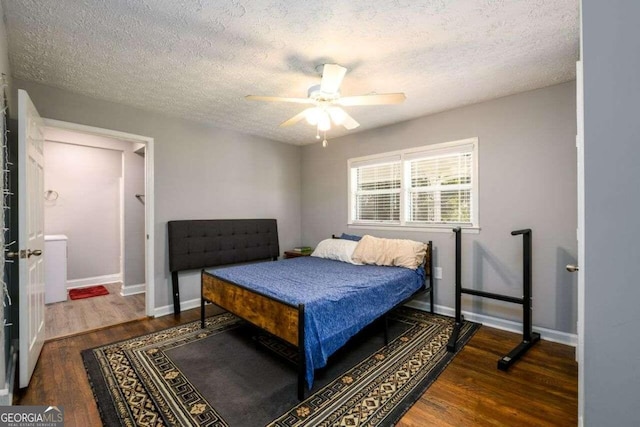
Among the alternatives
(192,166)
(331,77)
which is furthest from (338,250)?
(331,77)

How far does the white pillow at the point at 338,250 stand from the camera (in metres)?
3.70

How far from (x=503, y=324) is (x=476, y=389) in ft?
4.31

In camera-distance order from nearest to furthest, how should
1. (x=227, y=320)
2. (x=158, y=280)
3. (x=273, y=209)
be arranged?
1. (x=227, y=320)
2. (x=158, y=280)
3. (x=273, y=209)

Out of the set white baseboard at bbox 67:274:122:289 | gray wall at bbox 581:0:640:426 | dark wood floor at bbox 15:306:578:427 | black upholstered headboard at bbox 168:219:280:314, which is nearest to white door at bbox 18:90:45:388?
dark wood floor at bbox 15:306:578:427

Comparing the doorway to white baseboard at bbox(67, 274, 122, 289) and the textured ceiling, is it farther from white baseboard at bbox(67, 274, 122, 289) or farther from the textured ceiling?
the textured ceiling

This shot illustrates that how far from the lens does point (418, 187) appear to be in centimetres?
366

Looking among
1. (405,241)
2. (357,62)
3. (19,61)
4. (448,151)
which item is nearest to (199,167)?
(19,61)

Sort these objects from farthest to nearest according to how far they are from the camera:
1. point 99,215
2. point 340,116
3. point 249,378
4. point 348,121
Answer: point 99,215
point 348,121
point 340,116
point 249,378

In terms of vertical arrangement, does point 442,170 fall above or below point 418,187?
above

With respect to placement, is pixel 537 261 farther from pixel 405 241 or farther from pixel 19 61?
pixel 19 61

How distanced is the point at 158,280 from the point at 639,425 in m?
3.88

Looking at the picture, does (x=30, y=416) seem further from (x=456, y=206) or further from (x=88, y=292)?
(x=456, y=206)

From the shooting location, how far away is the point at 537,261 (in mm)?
2814

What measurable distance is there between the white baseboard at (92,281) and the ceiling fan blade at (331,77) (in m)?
5.15
